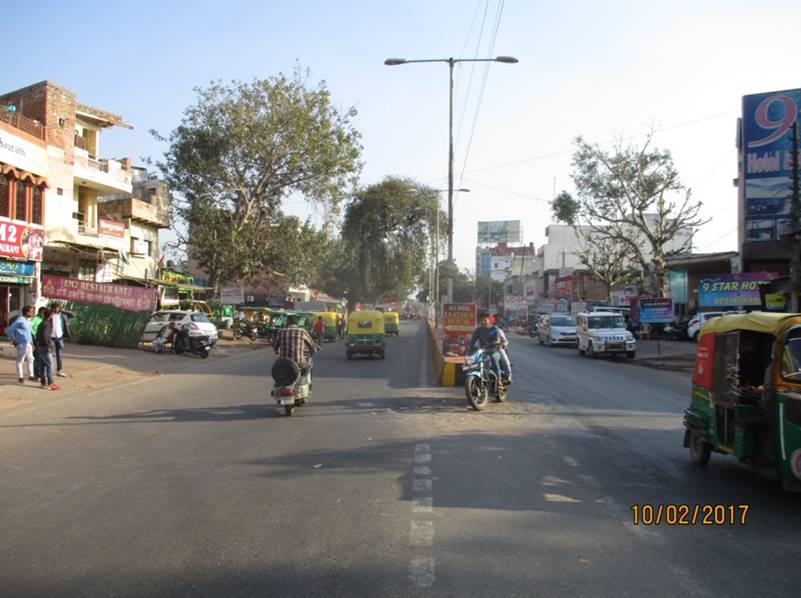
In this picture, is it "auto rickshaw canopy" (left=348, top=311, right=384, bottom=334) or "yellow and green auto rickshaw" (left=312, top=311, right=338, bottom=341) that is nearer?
"auto rickshaw canopy" (left=348, top=311, right=384, bottom=334)

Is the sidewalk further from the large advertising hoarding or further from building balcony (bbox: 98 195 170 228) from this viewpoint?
the large advertising hoarding

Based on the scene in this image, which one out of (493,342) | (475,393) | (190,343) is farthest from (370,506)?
(190,343)

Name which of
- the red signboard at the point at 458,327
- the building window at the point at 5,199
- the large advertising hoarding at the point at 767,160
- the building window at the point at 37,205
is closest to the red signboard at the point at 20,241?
the building window at the point at 5,199

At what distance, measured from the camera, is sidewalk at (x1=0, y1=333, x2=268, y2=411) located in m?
14.3

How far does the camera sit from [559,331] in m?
38.1

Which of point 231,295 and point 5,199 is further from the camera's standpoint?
point 231,295

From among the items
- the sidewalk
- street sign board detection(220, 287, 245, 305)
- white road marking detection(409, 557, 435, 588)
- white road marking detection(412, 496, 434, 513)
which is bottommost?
the sidewalk

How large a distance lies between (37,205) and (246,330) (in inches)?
533

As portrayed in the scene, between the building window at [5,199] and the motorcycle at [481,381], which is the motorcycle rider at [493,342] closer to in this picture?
the motorcycle at [481,381]

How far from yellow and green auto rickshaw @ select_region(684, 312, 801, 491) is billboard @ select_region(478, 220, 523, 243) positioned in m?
94.5

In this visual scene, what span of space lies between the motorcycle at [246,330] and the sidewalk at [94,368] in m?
7.22

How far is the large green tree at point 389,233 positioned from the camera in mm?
57281

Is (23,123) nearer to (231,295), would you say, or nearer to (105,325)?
(105,325)

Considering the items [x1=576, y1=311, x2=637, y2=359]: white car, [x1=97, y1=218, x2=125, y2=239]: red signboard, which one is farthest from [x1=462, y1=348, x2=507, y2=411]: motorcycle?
[x1=97, y1=218, x2=125, y2=239]: red signboard
